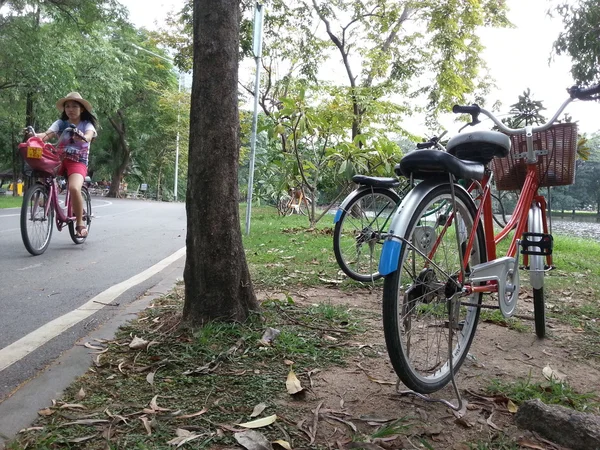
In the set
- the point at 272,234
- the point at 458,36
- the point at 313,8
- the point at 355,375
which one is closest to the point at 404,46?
the point at 458,36

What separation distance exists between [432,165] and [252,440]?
1.16 m

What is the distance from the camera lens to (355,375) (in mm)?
2289

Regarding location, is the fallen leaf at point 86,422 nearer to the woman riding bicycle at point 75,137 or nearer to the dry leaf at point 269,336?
the dry leaf at point 269,336

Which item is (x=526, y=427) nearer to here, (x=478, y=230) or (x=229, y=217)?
(x=478, y=230)

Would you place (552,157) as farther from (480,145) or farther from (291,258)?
(291,258)

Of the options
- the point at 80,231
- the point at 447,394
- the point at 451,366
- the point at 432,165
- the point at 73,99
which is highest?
the point at 73,99

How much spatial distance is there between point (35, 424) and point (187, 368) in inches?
25.4

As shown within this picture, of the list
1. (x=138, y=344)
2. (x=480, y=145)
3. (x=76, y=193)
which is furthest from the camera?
(x=76, y=193)

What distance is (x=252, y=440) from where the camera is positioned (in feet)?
5.44

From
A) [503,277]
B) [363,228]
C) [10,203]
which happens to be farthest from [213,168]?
[10,203]

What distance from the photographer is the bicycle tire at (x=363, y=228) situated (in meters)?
4.26

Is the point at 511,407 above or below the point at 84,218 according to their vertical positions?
below

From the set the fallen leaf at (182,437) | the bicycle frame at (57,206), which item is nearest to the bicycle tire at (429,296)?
the fallen leaf at (182,437)

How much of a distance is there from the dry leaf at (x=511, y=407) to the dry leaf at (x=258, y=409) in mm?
958
